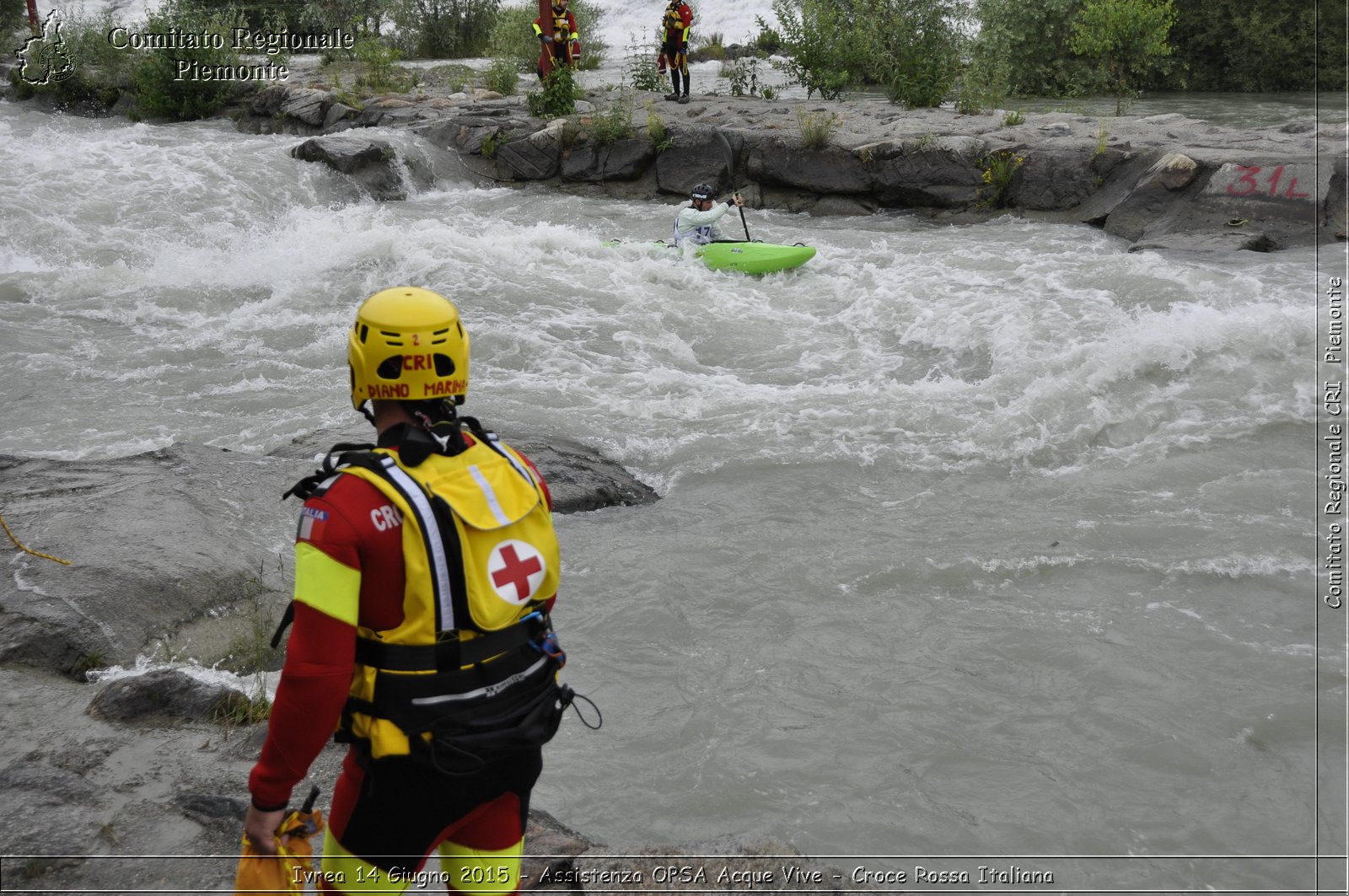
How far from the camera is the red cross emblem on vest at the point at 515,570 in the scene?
188 cm

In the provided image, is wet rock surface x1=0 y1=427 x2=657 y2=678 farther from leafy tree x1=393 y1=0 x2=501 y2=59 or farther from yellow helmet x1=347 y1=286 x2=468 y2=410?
leafy tree x1=393 y1=0 x2=501 y2=59

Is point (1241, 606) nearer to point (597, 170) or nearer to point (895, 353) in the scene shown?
point (895, 353)

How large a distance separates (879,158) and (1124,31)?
20.4 ft

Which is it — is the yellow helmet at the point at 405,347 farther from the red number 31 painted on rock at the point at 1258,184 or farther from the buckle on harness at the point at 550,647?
the red number 31 painted on rock at the point at 1258,184

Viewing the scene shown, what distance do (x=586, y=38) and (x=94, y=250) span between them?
16199mm

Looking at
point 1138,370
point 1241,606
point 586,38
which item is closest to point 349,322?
point 1138,370

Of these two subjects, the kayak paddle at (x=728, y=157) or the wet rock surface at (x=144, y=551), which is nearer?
the wet rock surface at (x=144, y=551)

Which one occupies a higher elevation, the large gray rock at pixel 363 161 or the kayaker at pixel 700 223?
the large gray rock at pixel 363 161

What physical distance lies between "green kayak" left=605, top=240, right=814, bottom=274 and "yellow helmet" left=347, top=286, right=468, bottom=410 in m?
8.30

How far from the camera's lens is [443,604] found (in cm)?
182

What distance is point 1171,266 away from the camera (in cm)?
906

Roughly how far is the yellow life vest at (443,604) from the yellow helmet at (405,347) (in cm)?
14
